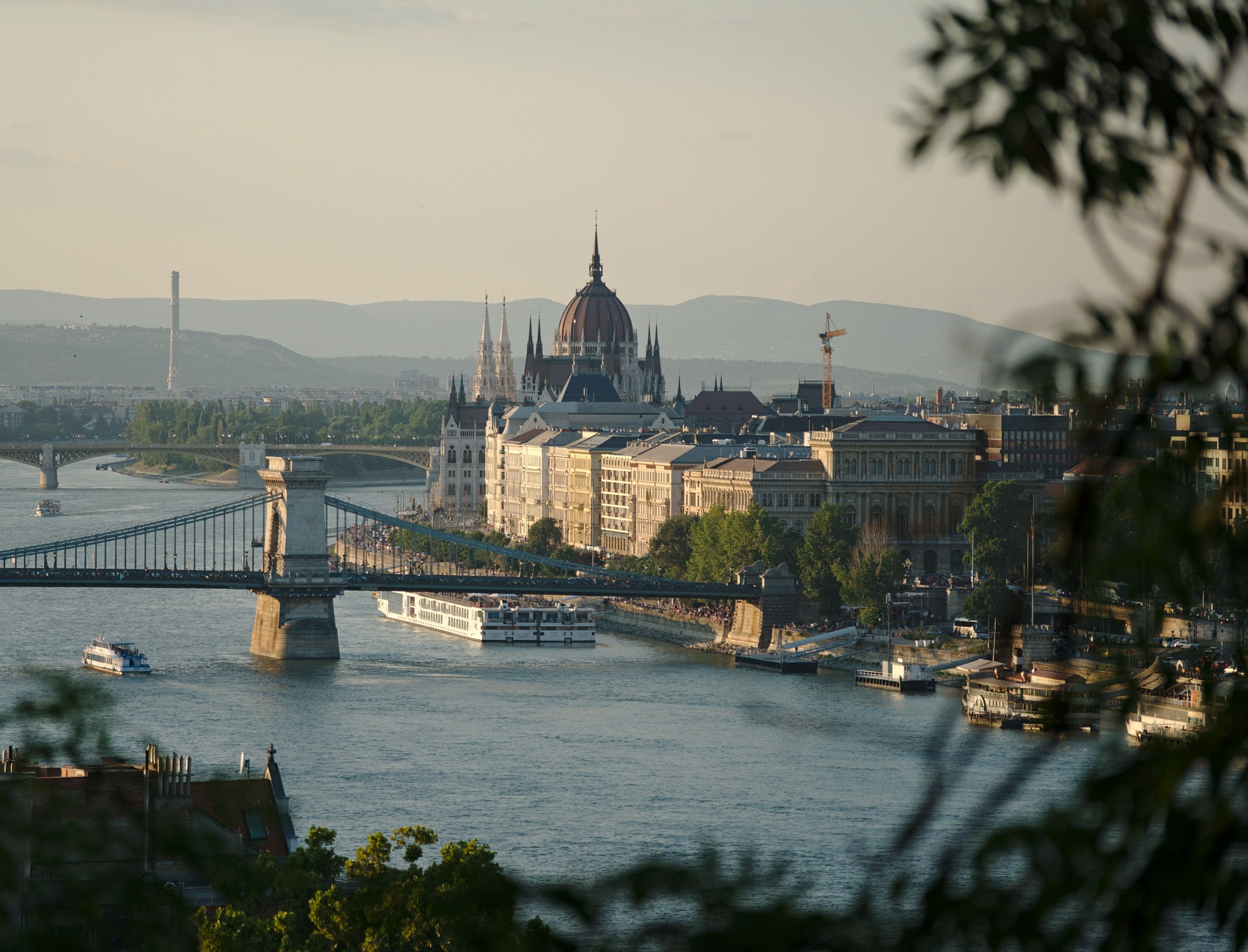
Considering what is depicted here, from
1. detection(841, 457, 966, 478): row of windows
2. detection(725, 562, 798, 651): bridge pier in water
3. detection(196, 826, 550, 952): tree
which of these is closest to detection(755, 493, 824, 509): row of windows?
detection(841, 457, 966, 478): row of windows

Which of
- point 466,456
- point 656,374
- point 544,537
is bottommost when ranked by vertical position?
point 544,537

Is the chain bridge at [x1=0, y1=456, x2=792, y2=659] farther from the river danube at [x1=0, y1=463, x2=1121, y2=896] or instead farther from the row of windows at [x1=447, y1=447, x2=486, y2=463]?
the row of windows at [x1=447, y1=447, x2=486, y2=463]

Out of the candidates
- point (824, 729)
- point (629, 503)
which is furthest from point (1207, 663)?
point (629, 503)

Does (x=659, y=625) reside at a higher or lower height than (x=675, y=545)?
lower

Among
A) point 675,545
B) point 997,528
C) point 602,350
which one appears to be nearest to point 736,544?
point 675,545

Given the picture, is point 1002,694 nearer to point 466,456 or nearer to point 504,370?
point 466,456

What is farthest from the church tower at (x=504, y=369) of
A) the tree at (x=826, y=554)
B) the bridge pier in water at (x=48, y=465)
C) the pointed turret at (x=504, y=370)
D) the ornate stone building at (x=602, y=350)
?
the tree at (x=826, y=554)

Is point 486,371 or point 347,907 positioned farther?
point 486,371
